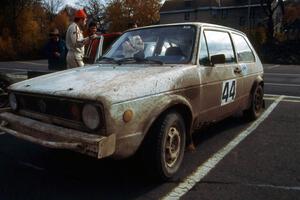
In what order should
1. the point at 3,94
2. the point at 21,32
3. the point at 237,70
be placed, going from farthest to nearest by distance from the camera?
the point at 21,32 → the point at 3,94 → the point at 237,70

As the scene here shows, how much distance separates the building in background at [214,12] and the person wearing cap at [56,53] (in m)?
52.8

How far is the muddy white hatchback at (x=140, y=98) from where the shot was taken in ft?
11.6

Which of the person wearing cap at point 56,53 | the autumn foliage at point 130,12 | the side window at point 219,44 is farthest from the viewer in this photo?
the autumn foliage at point 130,12

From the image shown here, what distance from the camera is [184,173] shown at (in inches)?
172

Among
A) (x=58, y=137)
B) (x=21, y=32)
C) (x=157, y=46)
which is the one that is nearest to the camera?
(x=58, y=137)

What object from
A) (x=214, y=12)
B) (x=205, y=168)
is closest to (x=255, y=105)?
(x=205, y=168)

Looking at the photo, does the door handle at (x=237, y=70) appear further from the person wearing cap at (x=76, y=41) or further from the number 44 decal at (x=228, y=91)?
the person wearing cap at (x=76, y=41)

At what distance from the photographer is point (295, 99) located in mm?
9484

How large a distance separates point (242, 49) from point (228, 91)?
1197 millimetres

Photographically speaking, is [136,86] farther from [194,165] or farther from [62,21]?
[62,21]

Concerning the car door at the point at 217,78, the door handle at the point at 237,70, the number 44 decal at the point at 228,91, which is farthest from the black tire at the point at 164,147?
the door handle at the point at 237,70

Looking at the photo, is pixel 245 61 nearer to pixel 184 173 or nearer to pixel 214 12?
pixel 184 173

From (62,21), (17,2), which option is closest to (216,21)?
(62,21)

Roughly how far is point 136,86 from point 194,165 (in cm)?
143
